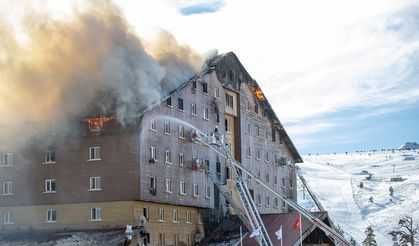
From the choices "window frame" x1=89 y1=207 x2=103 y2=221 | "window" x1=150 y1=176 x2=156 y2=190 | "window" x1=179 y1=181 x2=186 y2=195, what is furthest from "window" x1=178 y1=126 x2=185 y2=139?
"window frame" x1=89 y1=207 x2=103 y2=221

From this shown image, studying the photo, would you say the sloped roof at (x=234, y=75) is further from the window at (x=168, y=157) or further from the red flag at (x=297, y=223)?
the red flag at (x=297, y=223)

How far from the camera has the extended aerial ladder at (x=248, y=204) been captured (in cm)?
6353

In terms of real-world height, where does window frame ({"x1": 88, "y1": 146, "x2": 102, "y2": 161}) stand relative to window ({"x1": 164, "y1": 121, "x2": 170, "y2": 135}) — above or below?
below

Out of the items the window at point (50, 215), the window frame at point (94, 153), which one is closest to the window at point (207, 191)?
the window frame at point (94, 153)

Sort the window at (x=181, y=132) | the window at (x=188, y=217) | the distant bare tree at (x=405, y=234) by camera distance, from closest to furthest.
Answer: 1. the window at (x=181, y=132)
2. the window at (x=188, y=217)
3. the distant bare tree at (x=405, y=234)

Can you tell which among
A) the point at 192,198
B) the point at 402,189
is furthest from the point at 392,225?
the point at 192,198

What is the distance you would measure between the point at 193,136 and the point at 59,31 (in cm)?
1488

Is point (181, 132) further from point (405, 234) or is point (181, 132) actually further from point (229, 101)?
point (405, 234)

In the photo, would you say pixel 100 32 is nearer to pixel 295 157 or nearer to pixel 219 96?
pixel 219 96

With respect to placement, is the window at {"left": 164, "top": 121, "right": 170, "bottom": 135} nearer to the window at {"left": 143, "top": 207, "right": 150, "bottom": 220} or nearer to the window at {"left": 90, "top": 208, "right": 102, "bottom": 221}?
the window at {"left": 143, "top": 207, "right": 150, "bottom": 220}

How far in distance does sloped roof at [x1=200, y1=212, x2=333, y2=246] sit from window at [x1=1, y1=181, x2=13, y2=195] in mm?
17173

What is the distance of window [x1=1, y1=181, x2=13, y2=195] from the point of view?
62719 millimetres

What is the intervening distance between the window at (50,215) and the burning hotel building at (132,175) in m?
0.08

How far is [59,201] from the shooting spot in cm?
6038
